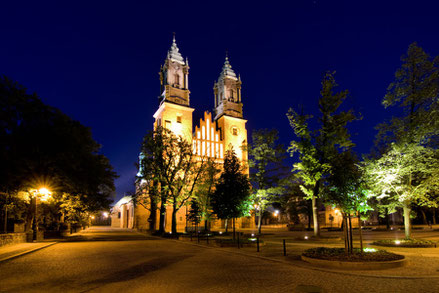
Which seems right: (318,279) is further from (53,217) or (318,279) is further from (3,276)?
(53,217)

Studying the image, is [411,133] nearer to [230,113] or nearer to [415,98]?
[415,98]

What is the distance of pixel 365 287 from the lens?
26.9 feet

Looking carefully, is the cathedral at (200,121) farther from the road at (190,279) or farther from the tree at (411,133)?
the road at (190,279)

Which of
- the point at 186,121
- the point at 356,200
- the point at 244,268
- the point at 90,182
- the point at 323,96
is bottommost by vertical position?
the point at 244,268

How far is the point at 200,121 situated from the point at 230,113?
854cm

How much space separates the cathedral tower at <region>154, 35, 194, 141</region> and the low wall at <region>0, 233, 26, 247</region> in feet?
118

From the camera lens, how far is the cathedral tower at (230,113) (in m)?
65.6

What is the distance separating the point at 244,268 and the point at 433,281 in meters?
5.90

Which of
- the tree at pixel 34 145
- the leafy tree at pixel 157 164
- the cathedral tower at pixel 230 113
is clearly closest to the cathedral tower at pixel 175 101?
the cathedral tower at pixel 230 113

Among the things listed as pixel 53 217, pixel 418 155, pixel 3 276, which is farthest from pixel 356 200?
pixel 53 217

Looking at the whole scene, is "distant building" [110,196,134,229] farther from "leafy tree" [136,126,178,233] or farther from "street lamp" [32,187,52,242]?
"street lamp" [32,187,52,242]

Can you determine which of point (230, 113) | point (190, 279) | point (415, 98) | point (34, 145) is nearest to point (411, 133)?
point (415, 98)

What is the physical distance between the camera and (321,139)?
2594 centimetres

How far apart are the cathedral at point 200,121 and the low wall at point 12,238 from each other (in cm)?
3087
